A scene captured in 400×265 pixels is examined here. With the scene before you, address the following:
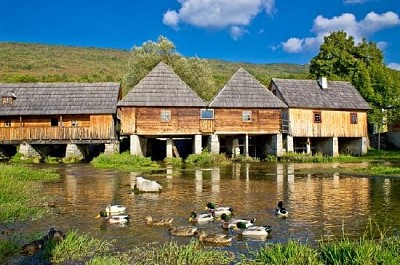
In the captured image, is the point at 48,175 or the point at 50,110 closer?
the point at 48,175

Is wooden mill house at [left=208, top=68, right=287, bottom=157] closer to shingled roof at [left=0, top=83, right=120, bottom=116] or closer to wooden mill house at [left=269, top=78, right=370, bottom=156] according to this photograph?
wooden mill house at [left=269, top=78, right=370, bottom=156]

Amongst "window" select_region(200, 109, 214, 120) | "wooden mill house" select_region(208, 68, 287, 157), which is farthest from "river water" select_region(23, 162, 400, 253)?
"wooden mill house" select_region(208, 68, 287, 157)

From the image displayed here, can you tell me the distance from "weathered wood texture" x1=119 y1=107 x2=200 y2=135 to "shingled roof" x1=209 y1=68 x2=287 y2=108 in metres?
2.36

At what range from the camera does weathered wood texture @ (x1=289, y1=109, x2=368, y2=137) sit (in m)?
40.8

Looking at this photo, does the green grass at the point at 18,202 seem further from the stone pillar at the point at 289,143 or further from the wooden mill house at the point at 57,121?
the stone pillar at the point at 289,143

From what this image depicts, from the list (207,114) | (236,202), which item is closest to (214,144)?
(207,114)

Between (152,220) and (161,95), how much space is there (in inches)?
995

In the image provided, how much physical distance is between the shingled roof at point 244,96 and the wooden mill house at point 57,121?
9.12 meters

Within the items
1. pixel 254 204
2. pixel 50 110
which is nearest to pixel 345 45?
pixel 50 110

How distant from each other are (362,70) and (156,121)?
91.8 feet

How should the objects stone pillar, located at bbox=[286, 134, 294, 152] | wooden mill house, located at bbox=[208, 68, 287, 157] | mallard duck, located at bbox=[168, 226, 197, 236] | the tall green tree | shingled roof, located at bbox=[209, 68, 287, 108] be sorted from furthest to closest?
the tall green tree < stone pillar, located at bbox=[286, 134, 294, 152] < shingled roof, located at bbox=[209, 68, 287, 108] < wooden mill house, located at bbox=[208, 68, 287, 157] < mallard duck, located at bbox=[168, 226, 197, 236]

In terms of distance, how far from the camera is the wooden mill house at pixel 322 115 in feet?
134

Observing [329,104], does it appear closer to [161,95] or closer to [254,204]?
[161,95]

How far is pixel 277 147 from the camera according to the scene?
38812 mm
